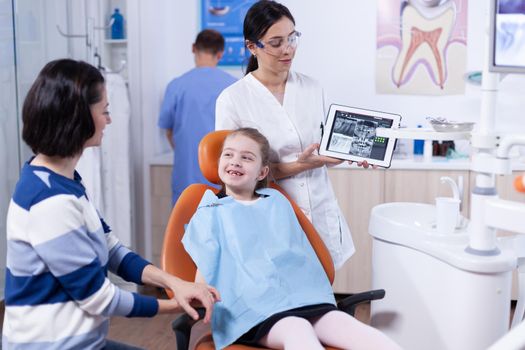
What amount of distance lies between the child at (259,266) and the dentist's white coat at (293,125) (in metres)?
0.08

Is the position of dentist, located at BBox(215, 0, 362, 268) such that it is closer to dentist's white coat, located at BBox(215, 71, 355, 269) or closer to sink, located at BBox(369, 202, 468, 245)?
dentist's white coat, located at BBox(215, 71, 355, 269)

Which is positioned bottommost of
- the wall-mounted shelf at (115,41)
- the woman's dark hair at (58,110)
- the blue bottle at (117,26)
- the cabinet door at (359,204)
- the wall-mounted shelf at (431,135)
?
the cabinet door at (359,204)

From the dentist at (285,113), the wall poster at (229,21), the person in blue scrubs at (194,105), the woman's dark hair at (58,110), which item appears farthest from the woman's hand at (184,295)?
the wall poster at (229,21)

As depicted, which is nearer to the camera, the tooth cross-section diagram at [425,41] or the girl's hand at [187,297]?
the girl's hand at [187,297]

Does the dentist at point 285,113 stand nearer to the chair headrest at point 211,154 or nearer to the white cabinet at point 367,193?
the chair headrest at point 211,154

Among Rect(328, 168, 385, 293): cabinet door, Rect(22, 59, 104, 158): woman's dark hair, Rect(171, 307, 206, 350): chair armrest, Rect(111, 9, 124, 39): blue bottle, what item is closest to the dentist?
Rect(171, 307, 206, 350): chair armrest

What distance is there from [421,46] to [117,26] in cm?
156

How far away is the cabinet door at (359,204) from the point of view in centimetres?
310

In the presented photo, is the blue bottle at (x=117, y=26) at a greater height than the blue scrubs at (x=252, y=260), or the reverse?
→ the blue bottle at (x=117, y=26)

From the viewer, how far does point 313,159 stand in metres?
1.83

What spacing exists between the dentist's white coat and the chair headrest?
0.06 meters

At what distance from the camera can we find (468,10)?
3.31 metres

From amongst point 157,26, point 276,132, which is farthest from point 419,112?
point 276,132

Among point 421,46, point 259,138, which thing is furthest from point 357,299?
point 421,46
